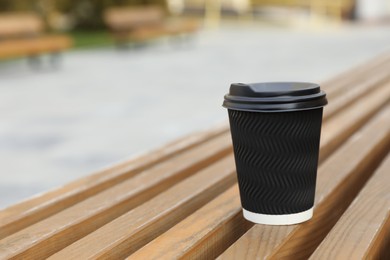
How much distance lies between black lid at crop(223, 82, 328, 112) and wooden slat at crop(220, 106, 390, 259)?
298mm

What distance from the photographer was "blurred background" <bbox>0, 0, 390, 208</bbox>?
5289 millimetres

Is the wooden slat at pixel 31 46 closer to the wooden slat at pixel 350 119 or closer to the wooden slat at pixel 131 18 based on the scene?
the wooden slat at pixel 131 18

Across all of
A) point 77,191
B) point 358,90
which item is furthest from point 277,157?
point 358,90

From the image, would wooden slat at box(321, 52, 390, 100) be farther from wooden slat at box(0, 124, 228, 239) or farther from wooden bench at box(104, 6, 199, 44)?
wooden bench at box(104, 6, 199, 44)

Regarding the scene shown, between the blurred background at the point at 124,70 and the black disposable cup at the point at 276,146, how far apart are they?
2209 millimetres

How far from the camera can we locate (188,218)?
1.83 m

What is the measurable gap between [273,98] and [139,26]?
12871 millimetres

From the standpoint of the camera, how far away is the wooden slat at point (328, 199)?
5.31 feet

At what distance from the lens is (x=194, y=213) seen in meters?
1.88

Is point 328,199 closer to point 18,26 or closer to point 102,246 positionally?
point 102,246

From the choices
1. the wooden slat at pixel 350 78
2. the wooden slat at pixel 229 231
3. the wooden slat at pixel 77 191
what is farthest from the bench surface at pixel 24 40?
the wooden slat at pixel 229 231

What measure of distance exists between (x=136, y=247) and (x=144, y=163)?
952 mm

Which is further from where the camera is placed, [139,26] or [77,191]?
[139,26]

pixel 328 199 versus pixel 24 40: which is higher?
pixel 328 199
